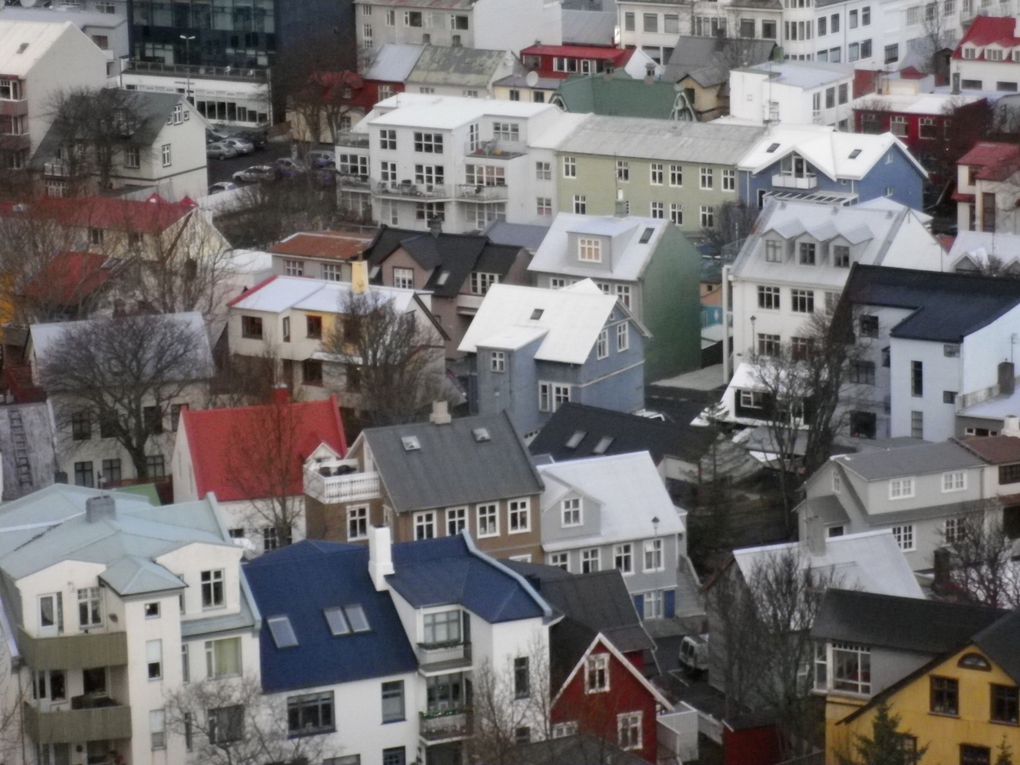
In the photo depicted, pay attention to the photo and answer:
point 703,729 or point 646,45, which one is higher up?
point 646,45

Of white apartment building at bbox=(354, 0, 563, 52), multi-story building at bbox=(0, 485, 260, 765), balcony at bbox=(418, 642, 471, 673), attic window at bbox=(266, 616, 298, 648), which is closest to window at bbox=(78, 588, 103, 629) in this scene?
multi-story building at bbox=(0, 485, 260, 765)

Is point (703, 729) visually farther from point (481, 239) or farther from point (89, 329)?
point (481, 239)

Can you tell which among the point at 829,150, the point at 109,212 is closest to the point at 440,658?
the point at 109,212

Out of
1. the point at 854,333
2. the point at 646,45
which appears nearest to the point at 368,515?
the point at 854,333

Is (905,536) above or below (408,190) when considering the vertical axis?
below

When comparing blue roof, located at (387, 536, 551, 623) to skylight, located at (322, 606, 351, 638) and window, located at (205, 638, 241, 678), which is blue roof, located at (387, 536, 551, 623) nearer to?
skylight, located at (322, 606, 351, 638)

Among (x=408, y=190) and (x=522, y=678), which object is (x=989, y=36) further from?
(x=522, y=678)
